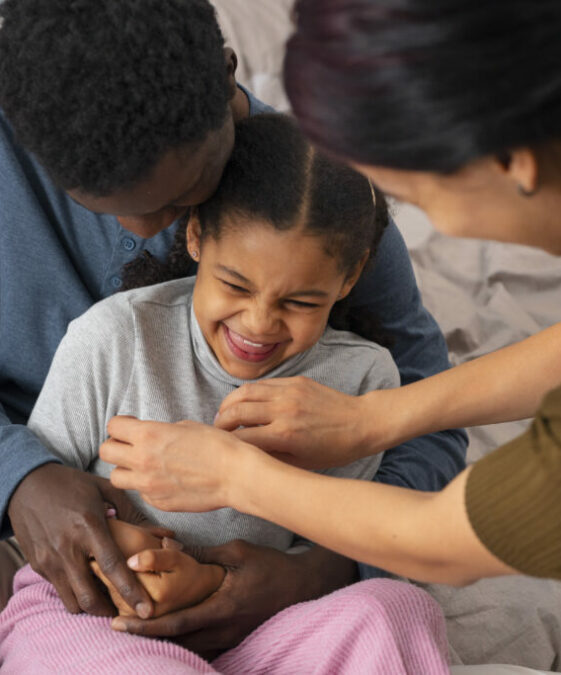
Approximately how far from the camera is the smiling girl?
3.56ft

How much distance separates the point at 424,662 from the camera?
1.07m

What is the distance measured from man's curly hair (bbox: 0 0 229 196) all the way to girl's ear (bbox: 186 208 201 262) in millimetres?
222

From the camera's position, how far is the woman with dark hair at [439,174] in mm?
646

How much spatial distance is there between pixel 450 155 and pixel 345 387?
0.69 meters

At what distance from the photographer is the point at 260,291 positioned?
3.83ft

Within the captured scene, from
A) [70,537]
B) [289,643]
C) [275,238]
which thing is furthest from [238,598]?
[275,238]

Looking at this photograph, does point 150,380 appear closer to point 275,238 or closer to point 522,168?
point 275,238

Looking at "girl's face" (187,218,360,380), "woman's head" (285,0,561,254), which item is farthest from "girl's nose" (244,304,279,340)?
"woman's head" (285,0,561,254)

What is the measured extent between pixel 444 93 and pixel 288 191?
51 centimetres

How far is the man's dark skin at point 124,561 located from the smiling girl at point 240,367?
0.07ft

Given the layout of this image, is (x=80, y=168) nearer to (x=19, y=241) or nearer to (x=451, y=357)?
(x=19, y=241)

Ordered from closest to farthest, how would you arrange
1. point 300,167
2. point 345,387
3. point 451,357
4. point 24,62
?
point 24,62 → point 300,167 → point 345,387 → point 451,357

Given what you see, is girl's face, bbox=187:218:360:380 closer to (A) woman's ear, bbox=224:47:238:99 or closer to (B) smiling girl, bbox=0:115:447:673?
(B) smiling girl, bbox=0:115:447:673

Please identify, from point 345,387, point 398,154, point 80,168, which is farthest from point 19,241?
point 398,154
